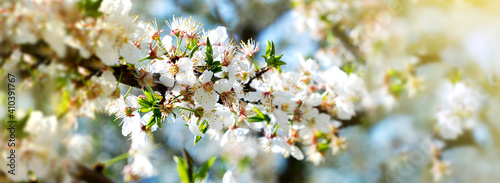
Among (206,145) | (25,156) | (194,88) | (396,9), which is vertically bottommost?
(25,156)

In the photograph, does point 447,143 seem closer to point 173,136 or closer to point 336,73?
point 336,73

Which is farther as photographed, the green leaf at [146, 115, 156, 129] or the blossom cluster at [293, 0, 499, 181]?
the blossom cluster at [293, 0, 499, 181]

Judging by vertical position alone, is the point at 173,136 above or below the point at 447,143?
above

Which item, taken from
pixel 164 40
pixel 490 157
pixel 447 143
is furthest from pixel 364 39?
pixel 164 40

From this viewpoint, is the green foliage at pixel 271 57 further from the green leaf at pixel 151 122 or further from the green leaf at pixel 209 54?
the green leaf at pixel 151 122

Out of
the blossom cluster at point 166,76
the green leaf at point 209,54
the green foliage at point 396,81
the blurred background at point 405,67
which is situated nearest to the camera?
the blossom cluster at point 166,76

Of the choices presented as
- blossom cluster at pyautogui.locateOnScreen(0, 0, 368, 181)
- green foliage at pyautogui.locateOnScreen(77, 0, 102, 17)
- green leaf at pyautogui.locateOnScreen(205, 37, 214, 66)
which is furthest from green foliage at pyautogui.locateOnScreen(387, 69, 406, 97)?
green foliage at pyautogui.locateOnScreen(77, 0, 102, 17)

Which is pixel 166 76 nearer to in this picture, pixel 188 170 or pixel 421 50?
pixel 188 170

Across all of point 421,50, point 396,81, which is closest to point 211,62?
point 396,81

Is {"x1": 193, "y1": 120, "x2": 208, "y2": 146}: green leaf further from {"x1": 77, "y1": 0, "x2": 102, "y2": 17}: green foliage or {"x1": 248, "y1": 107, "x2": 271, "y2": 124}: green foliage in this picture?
{"x1": 77, "y1": 0, "x2": 102, "y2": 17}: green foliage

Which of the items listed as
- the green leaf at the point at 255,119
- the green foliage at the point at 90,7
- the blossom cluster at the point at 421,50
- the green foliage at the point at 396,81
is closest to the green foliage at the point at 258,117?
the green leaf at the point at 255,119

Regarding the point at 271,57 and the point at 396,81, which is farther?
the point at 396,81
